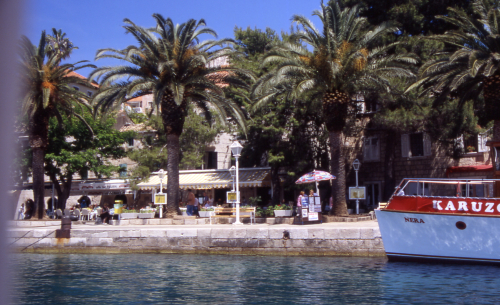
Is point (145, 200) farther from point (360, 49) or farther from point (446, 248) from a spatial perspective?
point (446, 248)

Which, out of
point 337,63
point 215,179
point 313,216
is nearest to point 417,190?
point 313,216

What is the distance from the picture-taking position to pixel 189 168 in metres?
38.0

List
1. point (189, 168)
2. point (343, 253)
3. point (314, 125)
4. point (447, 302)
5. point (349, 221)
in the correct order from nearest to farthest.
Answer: point (447, 302), point (343, 253), point (349, 221), point (314, 125), point (189, 168)

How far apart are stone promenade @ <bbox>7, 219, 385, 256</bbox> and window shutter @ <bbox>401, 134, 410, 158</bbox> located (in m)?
13.9

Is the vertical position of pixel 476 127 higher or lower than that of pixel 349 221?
higher

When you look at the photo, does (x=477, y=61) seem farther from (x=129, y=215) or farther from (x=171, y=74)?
(x=129, y=215)

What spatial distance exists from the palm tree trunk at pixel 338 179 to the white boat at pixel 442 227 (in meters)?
6.06

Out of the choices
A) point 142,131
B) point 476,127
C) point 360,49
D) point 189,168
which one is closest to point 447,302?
point 360,49

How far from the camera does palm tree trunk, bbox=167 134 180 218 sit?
23875 mm

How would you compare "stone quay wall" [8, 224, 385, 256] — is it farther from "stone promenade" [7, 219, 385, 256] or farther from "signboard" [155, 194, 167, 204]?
"signboard" [155, 194, 167, 204]

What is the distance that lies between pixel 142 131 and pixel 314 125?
16092 millimetres

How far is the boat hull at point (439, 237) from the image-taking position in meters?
14.5

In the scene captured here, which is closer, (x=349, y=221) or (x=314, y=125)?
(x=349, y=221)

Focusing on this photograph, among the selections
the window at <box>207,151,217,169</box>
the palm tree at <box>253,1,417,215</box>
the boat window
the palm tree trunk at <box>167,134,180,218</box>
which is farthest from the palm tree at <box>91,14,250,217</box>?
the window at <box>207,151,217,169</box>
